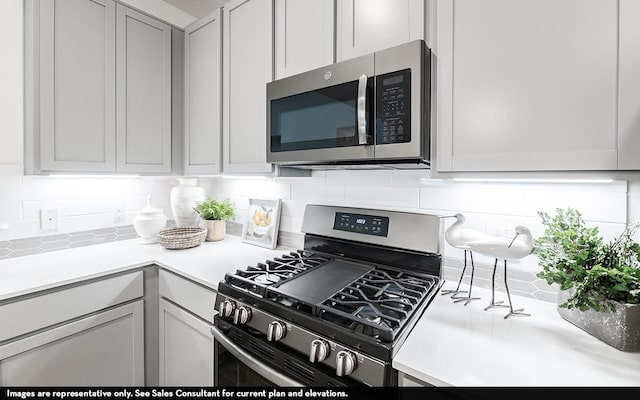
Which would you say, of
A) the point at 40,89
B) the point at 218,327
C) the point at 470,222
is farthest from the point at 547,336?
the point at 40,89

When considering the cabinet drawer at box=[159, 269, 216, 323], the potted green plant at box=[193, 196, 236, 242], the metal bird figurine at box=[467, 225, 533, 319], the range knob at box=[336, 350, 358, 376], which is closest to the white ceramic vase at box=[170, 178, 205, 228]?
the potted green plant at box=[193, 196, 236, 242]

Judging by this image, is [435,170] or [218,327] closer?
[435,170]

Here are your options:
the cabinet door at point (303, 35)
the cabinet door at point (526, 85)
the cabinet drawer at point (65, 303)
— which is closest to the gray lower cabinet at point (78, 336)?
the cabinet drawer at point (65, 303)

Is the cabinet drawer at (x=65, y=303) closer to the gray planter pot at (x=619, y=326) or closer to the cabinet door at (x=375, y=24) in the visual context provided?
the cabinet door at (x=375, y=24)

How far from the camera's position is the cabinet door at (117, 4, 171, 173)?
1.83 meters

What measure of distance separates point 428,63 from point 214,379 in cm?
153

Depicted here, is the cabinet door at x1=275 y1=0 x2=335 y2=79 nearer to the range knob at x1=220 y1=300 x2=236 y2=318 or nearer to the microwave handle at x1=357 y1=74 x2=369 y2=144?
the microwave handle at x1=357 y1=74 x2=369 y2=144

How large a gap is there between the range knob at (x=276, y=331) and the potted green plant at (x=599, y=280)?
2.73 ft

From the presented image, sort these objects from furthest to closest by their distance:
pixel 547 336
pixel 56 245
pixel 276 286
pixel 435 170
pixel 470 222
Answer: pixel 56 245 < pixel 470 222 < pixel 276 286 < pixel 435 170 < pixel 547 336

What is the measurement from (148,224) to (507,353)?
202cm

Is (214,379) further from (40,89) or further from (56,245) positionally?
(40,89)

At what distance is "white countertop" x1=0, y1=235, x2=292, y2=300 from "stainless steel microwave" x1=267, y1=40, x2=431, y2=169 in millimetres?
668

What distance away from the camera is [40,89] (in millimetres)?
1515

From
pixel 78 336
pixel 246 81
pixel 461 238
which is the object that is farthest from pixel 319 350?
pixel 246 81
